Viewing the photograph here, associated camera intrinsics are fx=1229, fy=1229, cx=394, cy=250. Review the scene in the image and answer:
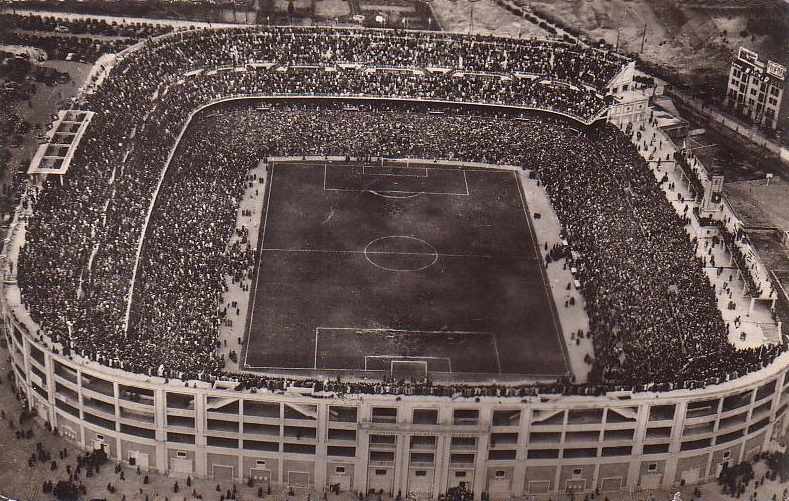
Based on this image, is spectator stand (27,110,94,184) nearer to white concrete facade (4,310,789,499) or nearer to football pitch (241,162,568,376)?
football pitch (241,162,568,376)

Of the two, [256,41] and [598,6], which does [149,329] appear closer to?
[256,41]

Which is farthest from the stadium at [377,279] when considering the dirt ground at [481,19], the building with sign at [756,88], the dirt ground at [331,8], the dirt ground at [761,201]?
the building with sign at [756,88]

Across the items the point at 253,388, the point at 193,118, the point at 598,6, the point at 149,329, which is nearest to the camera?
the point at 253,388

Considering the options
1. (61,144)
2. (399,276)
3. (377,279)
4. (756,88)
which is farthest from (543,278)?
(756,88)

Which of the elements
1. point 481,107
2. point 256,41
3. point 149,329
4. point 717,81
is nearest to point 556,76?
point 481,107

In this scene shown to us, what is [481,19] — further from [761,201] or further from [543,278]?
[543,278]

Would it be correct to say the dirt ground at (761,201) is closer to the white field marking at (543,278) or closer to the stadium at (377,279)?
the stadium at (377,279)
